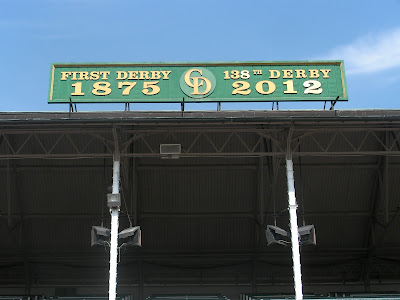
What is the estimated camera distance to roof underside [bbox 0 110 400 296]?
21219 mm

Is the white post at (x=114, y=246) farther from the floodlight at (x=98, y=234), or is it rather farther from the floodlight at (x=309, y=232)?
the floodlight at (x=309, y=232)

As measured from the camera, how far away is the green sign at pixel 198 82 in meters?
18.1

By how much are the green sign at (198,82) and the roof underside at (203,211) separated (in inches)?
29.6

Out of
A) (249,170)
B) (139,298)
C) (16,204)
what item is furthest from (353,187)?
(16,204)

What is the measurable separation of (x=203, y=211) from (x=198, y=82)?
723cm

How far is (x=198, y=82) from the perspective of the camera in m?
18.2

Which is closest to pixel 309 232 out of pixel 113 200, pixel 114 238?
pixel 114 238

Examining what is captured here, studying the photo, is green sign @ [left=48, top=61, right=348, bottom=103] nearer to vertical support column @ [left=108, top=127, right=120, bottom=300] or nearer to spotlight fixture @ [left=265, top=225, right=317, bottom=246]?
vertical support column @ [left=108, top=127, right=120, bottom=300]

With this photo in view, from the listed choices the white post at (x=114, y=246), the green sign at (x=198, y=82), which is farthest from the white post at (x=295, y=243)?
the white post at (x=114, y=246)

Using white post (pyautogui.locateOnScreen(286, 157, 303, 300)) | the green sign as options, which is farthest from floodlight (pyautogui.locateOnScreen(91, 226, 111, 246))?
white post (pyautogui.locateOnScreen(286, 157, 303, 300))

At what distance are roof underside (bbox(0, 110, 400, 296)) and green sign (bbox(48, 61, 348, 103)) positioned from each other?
75 cm

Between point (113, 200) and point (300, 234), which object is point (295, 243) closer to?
point (300, 234)

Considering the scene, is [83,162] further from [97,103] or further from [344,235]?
[344,235]

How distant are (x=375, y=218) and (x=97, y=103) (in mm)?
14105
